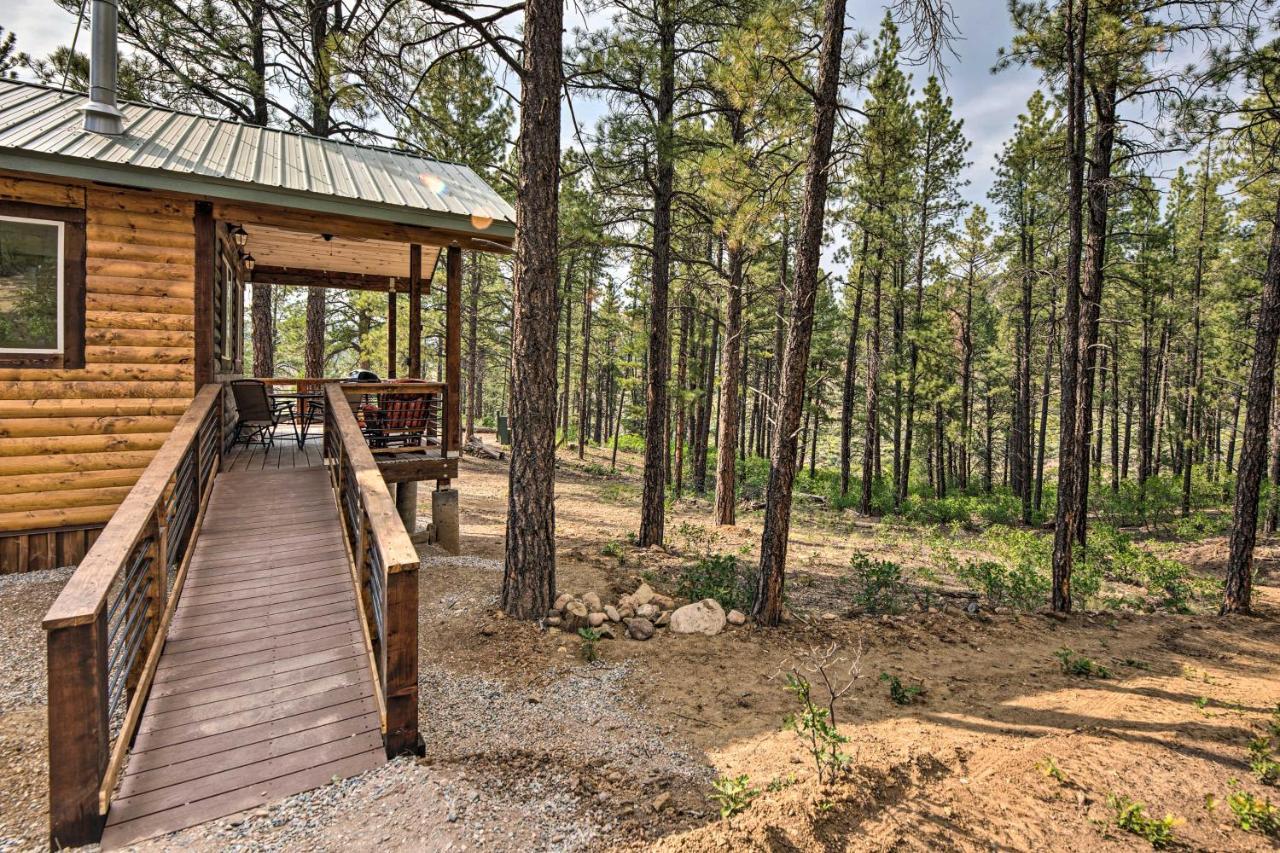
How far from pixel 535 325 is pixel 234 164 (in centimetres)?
400

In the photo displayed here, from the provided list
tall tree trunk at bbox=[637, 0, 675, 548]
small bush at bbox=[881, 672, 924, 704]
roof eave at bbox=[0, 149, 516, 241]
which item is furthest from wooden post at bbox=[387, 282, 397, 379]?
small bush at bbox=[881, 672, 924, 704]

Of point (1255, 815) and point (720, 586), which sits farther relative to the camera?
point (720, 586)

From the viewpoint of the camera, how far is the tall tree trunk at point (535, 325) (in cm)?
550

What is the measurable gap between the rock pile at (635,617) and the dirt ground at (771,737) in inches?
7.3

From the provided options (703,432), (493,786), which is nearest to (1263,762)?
(493,786)

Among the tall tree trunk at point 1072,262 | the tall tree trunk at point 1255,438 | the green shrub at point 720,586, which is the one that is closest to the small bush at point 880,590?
the green shrub at point 720,586

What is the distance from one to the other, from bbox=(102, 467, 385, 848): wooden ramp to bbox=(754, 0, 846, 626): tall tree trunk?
407cm

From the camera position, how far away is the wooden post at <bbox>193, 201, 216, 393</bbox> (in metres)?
6.06

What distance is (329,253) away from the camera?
31.5ft

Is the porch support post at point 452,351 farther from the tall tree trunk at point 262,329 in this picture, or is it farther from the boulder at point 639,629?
the tall tree trunk at point 262,329

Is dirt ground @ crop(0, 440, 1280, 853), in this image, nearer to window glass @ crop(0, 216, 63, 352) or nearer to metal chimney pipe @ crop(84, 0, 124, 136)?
window glass @ crop(0, 216, 63, 352)

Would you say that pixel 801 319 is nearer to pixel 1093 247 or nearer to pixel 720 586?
pixel 720 586

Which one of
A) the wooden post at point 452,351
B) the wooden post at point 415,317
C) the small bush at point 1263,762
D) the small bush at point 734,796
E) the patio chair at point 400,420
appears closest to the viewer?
the small bush at point 734,796

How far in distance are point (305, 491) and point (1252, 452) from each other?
11.9 metres
